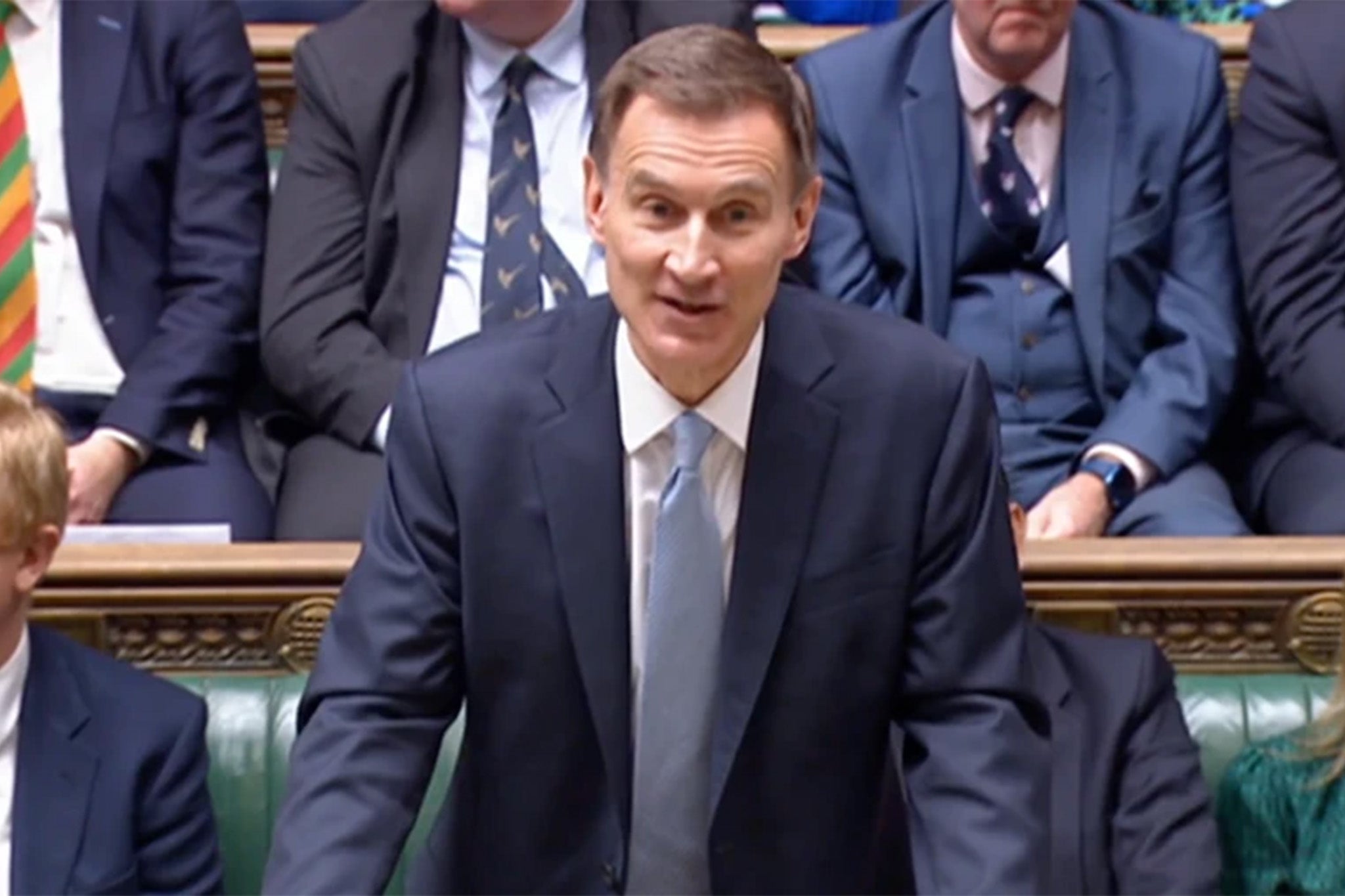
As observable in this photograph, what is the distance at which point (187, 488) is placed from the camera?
2.03m

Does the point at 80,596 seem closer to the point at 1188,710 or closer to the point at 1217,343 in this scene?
the point at 1188,710

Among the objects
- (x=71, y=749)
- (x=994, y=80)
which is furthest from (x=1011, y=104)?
(x=71, y=749)

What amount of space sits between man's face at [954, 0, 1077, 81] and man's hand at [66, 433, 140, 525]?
0.78m

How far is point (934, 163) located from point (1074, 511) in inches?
12.7

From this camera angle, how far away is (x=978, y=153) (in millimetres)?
2100

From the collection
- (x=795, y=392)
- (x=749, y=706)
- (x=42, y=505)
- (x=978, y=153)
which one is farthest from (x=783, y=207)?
(x=978, y=153)

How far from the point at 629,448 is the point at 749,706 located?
0.15 meters

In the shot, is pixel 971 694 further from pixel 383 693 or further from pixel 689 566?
pixel 383 693

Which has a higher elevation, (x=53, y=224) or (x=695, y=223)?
(x=695, y=223)

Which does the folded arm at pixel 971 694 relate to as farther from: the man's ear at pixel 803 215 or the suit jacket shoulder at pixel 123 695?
the suit jacket shoulder at pixel 123 695

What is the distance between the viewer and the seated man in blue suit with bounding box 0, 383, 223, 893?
153 cm

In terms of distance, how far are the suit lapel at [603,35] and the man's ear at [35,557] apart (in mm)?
727

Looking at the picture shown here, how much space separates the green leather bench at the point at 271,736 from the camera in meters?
1.76

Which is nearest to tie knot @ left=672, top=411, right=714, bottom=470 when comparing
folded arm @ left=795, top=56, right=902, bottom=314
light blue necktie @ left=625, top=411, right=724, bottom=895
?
light blue necktie @ left=625, top=411, right=724, bottom=895
